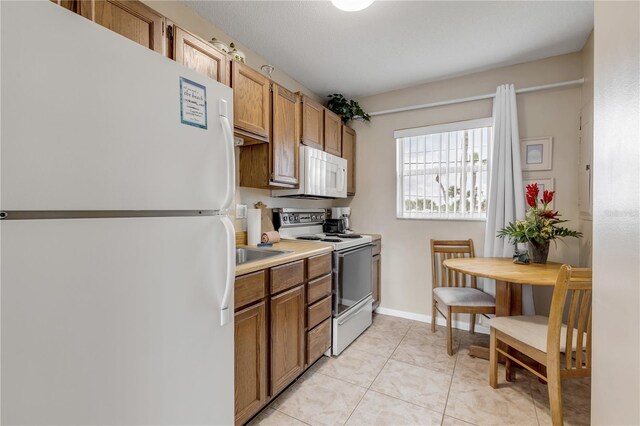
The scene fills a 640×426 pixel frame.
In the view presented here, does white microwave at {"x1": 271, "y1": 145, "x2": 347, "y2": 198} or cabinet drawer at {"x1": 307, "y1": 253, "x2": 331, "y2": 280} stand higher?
white microwave at {"x1": 271, "y1": 145, "x2": 347, "y2": 198}

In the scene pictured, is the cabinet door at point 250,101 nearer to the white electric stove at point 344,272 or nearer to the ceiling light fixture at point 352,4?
the ceiling light fixture at point 352,4

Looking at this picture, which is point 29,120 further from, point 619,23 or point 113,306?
point 619,23

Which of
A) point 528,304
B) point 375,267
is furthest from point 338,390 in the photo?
point 528,304

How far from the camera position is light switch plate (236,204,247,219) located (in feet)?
7.48

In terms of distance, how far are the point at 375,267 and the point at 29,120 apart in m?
2.93

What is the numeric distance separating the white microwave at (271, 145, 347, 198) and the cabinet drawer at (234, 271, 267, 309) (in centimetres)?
108

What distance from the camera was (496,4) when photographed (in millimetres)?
1849

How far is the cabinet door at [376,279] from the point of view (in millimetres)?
3104

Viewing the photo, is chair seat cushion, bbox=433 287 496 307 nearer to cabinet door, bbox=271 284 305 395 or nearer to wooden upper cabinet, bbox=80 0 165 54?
cabinet door, bbox=271 284 305 395

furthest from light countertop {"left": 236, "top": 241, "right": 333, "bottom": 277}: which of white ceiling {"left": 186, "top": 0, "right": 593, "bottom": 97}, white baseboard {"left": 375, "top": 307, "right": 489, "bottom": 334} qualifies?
white ceiling {"left": 186, "top": 0, "right": 593, "bottom": 97}

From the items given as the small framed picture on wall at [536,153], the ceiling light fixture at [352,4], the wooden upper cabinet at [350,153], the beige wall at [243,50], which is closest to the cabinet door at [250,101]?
the beige wall at [243,50]

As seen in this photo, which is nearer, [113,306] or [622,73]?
[622,73]

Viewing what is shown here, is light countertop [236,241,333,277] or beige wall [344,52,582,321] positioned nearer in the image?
light countertop [236,241,333,277]

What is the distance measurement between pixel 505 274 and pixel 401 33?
1899 millimetres
